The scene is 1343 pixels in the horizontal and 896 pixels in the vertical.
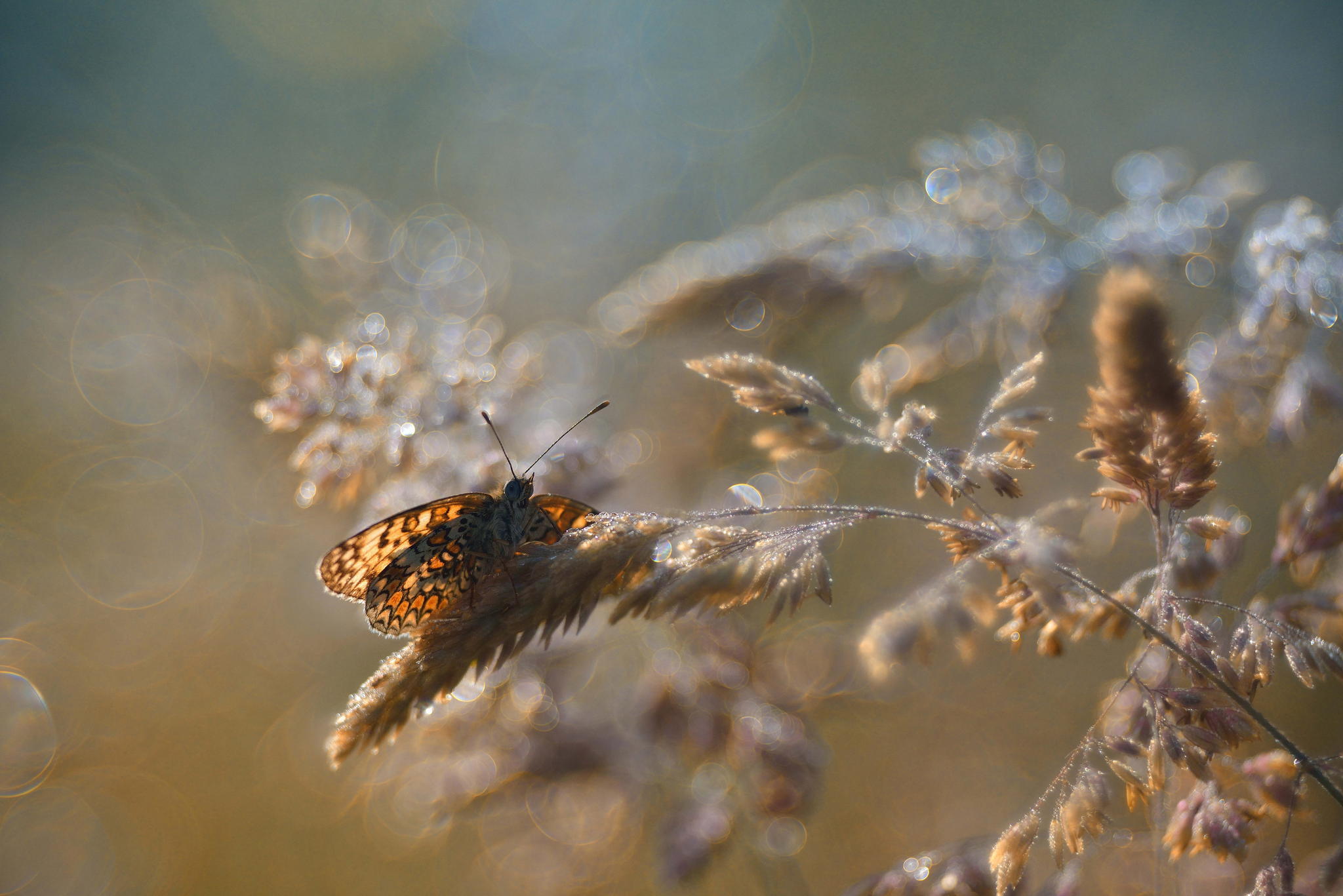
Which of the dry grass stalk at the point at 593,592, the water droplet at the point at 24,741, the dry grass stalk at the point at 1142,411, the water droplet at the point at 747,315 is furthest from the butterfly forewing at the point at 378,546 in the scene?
the water droplet at the point at 24,741

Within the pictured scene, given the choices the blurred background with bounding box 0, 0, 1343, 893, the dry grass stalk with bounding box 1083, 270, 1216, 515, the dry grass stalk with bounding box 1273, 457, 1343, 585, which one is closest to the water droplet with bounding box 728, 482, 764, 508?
the blurred background with bounding box 0, 0, 1343, 893

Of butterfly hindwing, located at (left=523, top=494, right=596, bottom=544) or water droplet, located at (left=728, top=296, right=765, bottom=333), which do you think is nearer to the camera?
butterfly hindwing, located at (left=523, top=494, right=596, bottom=544)

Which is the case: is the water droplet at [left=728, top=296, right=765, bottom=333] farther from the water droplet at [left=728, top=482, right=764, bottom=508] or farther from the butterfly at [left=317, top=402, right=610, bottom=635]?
the butterfly at [left=317, top=402, right=610, bottom=635]

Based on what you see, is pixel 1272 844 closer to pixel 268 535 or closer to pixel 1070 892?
pixel 1070 892

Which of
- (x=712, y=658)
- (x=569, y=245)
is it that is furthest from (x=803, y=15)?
(x=712, y=658)

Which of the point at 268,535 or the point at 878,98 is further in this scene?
the point at 878,98

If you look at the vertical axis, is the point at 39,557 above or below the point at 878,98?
below

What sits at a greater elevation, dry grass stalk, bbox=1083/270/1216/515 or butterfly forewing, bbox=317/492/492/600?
butterfly forewing, bbox=317/492/492/600

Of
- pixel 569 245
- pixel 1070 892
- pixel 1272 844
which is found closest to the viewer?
pixel 1070 892
